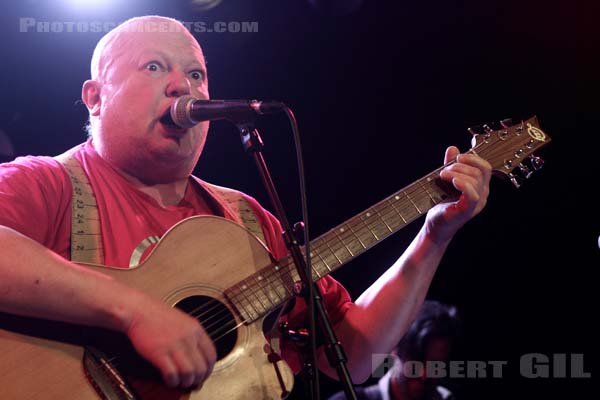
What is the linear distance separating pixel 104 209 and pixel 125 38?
88 centimetres

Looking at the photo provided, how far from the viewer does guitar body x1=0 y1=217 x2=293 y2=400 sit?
170 centimetres

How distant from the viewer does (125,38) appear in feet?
8.91

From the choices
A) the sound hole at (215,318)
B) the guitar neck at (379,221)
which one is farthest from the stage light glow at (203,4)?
the sound hole at (215,318)

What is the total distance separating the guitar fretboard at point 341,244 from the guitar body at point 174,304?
4 centimetres

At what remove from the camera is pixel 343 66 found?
436 cm

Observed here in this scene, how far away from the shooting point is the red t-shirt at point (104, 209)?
2.02 meters

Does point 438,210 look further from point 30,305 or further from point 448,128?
point 448,128

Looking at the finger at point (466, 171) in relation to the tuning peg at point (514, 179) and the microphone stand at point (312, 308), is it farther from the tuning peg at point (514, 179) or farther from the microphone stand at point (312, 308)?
the microphone stand at point (312, 308)

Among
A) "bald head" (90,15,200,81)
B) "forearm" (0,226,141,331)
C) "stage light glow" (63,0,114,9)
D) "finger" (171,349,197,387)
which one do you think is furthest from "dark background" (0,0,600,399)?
"finger" (171,349,197,387)

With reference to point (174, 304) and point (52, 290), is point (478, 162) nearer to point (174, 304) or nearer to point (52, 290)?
point (174, 304)

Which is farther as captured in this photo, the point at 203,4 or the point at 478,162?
the point at 203,4

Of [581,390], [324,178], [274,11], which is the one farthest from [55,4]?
[581,390]

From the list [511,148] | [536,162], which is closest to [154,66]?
[511,148]

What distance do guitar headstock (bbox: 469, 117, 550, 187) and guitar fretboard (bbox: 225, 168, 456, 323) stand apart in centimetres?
29
